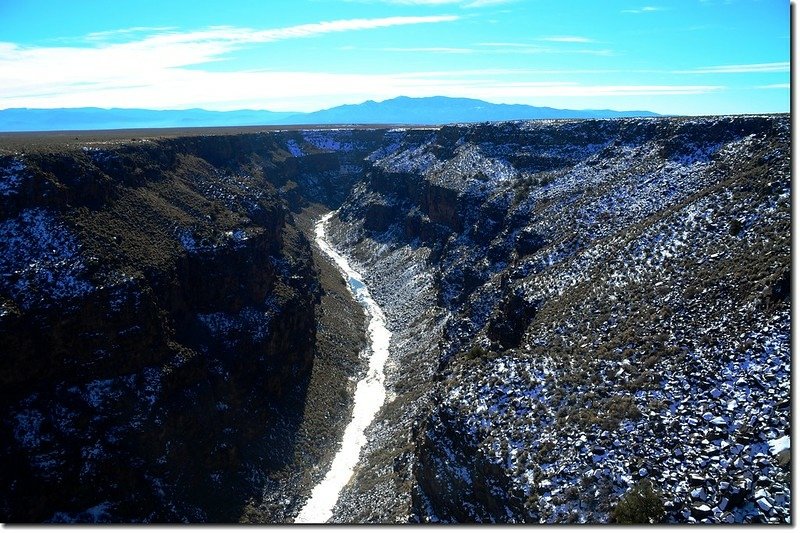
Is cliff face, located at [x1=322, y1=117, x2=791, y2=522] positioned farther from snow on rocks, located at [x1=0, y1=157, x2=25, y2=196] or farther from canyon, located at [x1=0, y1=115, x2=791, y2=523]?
snow on rocks, located at [x1=0, y1=157, x2=25, y2=196]

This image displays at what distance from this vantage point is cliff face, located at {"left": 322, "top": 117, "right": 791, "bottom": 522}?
18000 mm

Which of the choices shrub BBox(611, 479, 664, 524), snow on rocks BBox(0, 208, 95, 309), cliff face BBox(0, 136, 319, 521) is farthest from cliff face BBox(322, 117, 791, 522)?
snow on rocks BBox(0, 208, 95, 309)

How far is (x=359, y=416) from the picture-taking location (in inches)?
1683

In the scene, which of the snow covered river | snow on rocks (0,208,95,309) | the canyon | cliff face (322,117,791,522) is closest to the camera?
cliff face (322,117,791,522)

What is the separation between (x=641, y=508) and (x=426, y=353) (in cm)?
3207

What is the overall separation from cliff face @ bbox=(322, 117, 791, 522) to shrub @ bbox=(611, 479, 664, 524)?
329mm

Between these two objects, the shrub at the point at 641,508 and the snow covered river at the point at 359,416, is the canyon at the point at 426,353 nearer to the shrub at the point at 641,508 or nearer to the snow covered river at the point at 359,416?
the shrub at the point at 641,508

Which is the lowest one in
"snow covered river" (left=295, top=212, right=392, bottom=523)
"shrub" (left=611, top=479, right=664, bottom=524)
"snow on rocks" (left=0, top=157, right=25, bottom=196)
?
"snow covered river" (left=295, top=212, right=392, bottom=523)

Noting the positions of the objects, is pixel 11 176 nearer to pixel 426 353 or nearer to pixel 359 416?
pixel 359 416

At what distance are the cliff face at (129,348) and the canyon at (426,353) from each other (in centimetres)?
15

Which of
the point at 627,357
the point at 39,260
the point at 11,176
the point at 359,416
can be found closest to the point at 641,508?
the point at 627,357

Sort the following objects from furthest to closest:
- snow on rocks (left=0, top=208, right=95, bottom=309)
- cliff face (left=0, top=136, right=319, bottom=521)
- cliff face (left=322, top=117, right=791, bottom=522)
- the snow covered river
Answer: the snow covered river, snow on rocks (left=0, top=208, right=95, bottom=309), cliff face (left=0, top=136, right=319, bottom=521), cliff face (left=322, top=117, right=791, bottom=522)

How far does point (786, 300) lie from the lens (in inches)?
842

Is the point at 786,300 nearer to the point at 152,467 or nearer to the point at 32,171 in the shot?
the point at 152,467
